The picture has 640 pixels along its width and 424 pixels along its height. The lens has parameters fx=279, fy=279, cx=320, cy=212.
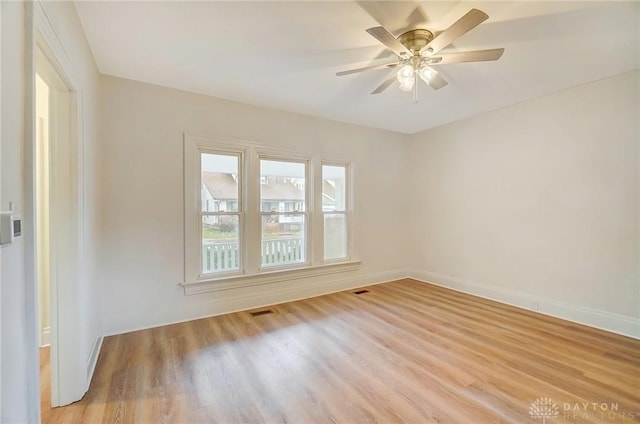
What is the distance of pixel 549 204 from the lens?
3.40 m

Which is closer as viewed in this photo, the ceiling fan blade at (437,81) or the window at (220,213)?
the ceiling fan blade at (437,81)

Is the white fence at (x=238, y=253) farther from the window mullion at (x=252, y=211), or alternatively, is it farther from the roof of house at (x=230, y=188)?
the roof of house at (x=230, y=188)

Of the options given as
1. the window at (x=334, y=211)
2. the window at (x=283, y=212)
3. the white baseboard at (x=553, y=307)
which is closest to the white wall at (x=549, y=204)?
the white baseboard at (x=553, y=307)

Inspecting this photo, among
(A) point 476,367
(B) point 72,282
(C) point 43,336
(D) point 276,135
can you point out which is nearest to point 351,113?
(D) point 276,135

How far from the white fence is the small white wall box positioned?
2.37 m

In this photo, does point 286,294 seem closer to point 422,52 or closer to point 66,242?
point 66,242

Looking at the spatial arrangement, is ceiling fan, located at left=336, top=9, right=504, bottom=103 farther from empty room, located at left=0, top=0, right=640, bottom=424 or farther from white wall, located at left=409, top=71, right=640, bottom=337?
white wall, located at left=409, top=71, right=640, bottom=337

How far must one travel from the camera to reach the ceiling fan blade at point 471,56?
2029 millimetres

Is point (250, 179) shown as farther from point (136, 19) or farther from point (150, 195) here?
point (136, 19)

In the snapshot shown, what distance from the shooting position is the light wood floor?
5.86 ft

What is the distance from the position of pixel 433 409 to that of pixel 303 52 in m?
2.88

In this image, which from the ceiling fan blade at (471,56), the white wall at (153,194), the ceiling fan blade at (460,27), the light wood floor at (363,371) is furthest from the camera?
the white wall at (153,194)

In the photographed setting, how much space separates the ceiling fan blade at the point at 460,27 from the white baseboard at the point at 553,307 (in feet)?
A: 10.7

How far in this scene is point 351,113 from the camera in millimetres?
4004
